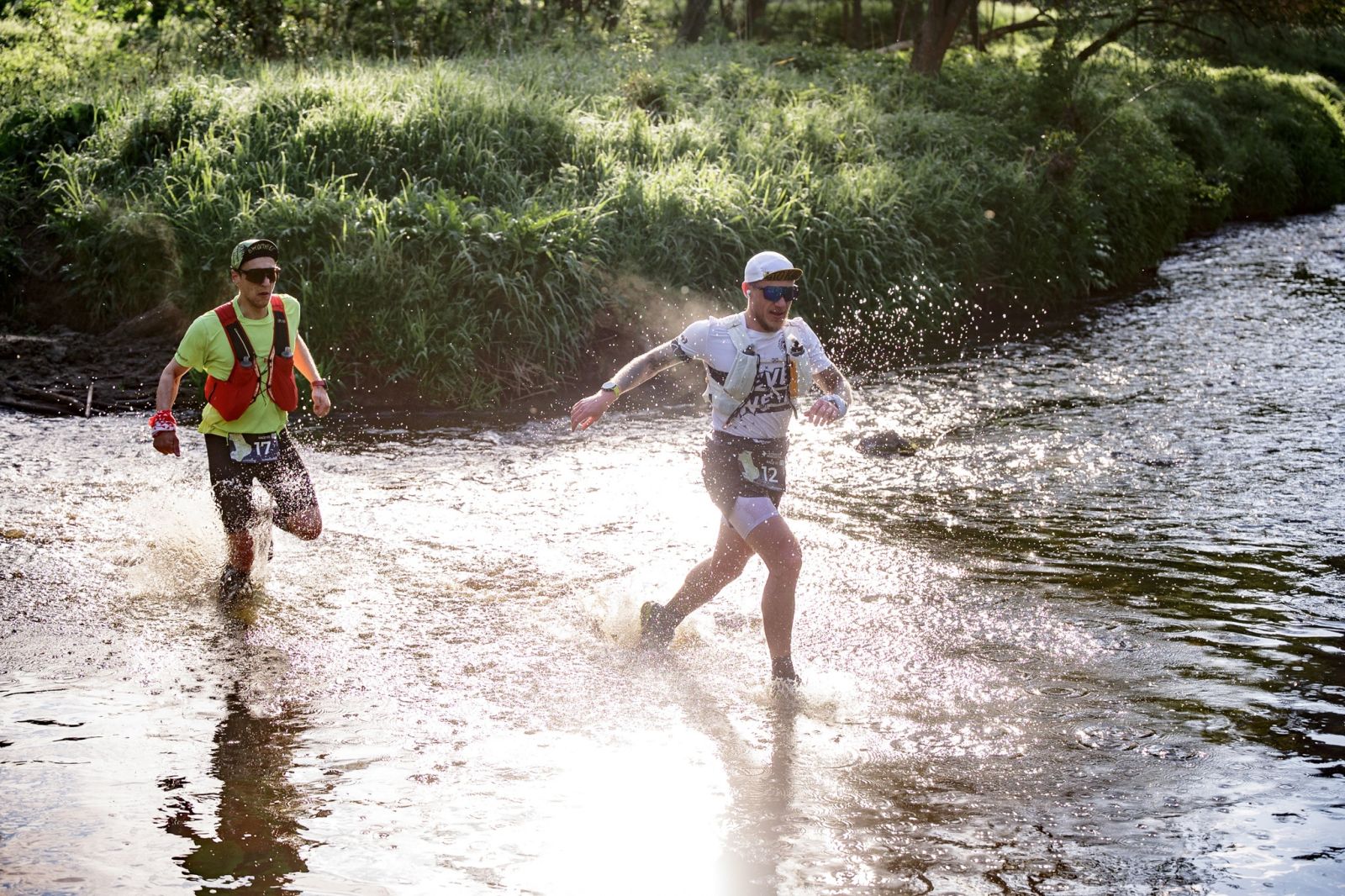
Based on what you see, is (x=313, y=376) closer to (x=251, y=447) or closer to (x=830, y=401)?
(x=251, y=447)

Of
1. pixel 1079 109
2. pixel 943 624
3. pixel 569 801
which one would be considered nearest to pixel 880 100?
pixel 1079 109

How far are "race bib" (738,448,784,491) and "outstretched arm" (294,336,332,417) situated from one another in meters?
2.13

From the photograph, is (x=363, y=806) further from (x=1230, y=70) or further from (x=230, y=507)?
(x=1230, y=70)

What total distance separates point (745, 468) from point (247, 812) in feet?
7.90

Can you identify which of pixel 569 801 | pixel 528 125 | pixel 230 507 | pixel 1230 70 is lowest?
pixel 569 801

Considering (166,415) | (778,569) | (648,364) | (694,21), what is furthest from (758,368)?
(694,21)

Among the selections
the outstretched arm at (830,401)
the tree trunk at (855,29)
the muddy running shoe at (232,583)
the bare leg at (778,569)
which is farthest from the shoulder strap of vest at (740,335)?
the tree trunk at (855,29)

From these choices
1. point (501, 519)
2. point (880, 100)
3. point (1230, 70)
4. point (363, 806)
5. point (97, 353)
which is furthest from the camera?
point (1230, 70)

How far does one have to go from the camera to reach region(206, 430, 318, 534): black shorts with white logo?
20.6 ft

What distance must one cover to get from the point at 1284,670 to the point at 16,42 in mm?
16774

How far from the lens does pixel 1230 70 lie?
93.0 feet

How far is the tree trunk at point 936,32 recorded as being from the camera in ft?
67.1

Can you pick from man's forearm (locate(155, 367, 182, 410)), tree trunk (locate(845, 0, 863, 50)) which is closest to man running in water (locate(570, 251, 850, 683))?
man's forearm (locate(155, 367, 182, 410))

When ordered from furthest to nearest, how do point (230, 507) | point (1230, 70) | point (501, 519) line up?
point (1230, 70)
point (501, 519)
point (230, 507)
